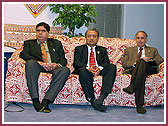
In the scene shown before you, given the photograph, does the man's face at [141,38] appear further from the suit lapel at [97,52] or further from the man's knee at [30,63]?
the man's knee at [30,63]

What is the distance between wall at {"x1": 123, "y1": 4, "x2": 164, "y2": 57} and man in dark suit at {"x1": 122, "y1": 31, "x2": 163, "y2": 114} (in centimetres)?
285

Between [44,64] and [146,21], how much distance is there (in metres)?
4.41

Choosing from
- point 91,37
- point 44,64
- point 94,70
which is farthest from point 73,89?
point 91,37

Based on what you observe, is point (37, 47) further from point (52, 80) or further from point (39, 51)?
point (52, 80)

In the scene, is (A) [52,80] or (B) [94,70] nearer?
(A) [52,80]

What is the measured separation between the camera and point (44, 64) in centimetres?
341

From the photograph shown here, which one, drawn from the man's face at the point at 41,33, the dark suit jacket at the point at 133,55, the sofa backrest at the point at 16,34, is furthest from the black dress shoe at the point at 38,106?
the sofa backrest at the point at 16,34

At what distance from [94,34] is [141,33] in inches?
30.3

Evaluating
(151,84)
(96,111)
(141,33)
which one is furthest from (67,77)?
(141,33)

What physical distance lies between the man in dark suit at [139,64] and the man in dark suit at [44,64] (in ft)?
2.97

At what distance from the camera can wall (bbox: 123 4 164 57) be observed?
22.0 feet

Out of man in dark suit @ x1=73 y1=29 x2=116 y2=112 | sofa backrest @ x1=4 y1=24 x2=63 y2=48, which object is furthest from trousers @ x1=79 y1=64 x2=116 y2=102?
sofa backrest @ x1=4 y1=24 x2=63 y2=48

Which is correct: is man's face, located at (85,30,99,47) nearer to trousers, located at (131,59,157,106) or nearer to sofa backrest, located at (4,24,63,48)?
trousers, located at (131,59,157,106)

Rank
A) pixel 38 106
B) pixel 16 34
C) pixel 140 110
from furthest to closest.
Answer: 1. pixel 16 34
2. pixel 140 110
3. pixel 38 106
